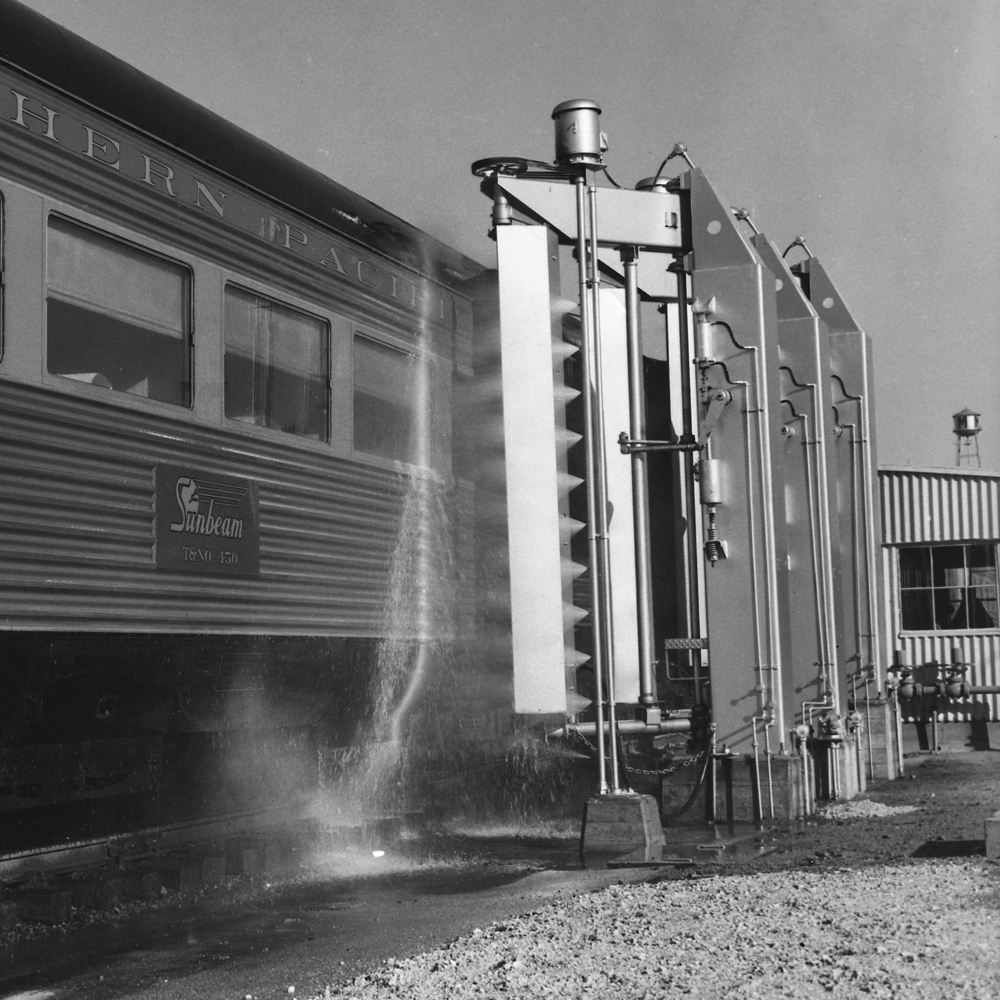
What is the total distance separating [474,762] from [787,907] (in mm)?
5719

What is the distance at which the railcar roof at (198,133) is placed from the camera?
703 centimetres

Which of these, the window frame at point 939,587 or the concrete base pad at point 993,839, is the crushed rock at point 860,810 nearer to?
the concrete base pad at point 993,839

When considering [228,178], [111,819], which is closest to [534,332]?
[228,178]

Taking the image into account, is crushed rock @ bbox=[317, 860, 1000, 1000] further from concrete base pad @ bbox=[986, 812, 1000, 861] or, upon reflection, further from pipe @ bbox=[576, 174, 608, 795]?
pipe @ bbox=[576, 174, 608, 795]

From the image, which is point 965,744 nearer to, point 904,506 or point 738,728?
point 904,506

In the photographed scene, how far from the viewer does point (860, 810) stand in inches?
420

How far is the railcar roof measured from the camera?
23.1ft

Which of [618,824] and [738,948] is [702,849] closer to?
[618,824]

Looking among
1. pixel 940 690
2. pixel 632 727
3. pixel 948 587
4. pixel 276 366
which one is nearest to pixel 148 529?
pixel 276 366

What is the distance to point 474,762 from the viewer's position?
11.1 meters

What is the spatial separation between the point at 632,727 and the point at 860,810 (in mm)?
2205

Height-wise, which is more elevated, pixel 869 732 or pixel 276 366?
pixel 276 366

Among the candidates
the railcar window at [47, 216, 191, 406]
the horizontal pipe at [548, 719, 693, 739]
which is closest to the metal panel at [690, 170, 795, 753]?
the horizontal pipe at [548, 719, 693, 739]

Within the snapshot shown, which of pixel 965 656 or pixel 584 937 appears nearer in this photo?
pixel 584 937
